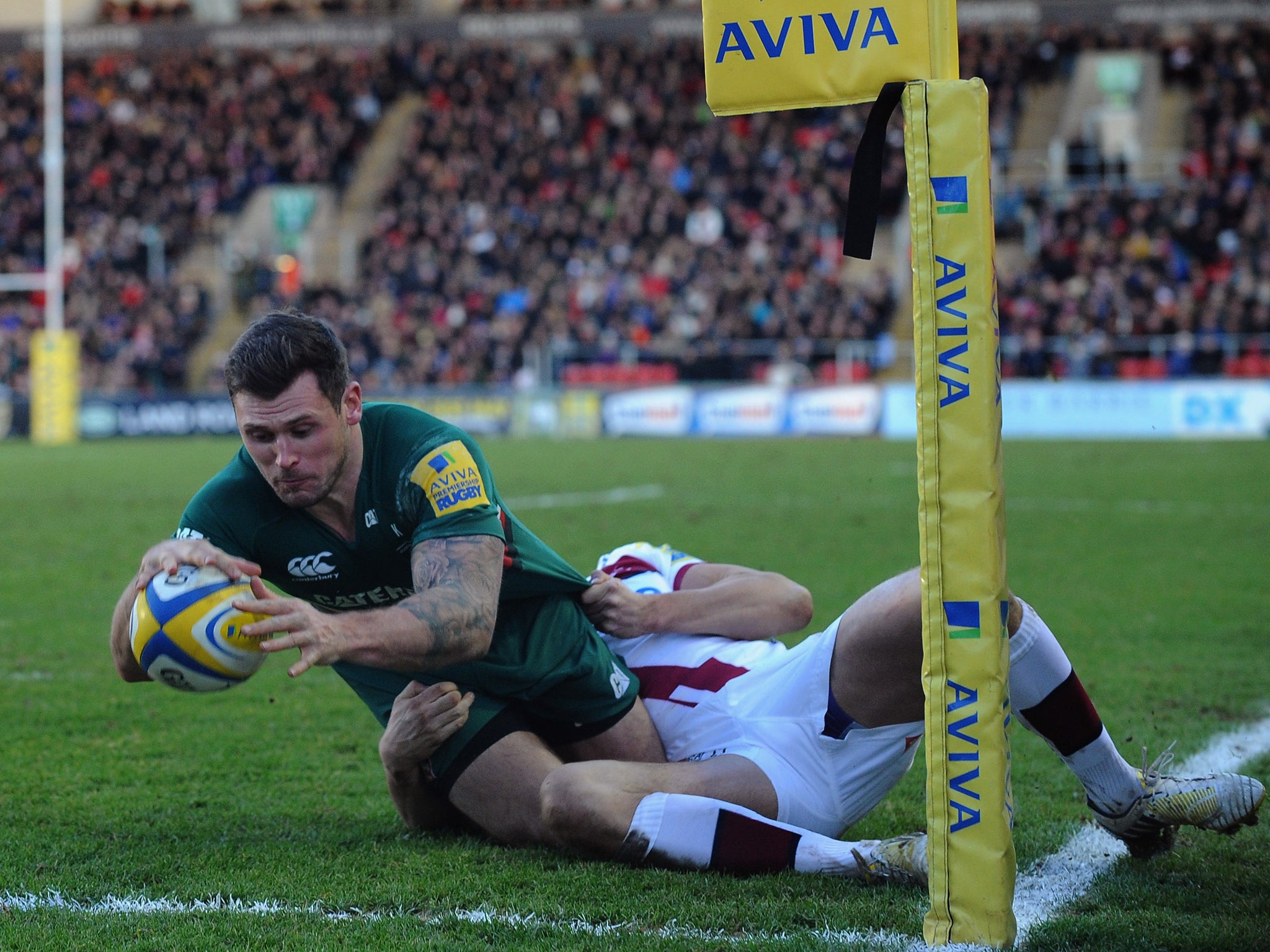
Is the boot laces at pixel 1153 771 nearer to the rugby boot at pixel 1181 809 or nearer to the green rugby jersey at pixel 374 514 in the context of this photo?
the rugby boot at pixel 1181 809

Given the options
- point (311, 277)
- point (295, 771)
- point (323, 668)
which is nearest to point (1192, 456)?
point (323, 668)

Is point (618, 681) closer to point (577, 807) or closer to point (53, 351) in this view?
point (577, 807)

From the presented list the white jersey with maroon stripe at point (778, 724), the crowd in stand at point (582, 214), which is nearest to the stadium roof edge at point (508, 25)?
the crowd in stand at point (582, 214)

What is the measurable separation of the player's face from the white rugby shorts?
3.92 feet

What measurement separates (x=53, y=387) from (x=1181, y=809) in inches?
965

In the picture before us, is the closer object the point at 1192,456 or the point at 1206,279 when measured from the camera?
the point at 1192,456

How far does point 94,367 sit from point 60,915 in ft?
87.6

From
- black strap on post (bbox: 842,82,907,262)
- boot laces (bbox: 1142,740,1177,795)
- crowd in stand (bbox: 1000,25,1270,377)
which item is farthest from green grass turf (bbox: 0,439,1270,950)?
crowd in stand (bbox: 1000,25,1270,377)

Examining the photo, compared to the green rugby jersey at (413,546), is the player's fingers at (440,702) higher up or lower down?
lower down

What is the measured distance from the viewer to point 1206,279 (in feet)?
78.2

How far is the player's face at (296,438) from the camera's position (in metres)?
3.14

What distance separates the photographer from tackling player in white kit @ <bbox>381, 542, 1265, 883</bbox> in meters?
3.18

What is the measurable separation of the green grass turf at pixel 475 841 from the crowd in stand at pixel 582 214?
43.5 feet

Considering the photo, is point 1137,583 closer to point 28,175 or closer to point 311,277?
point 311,277
